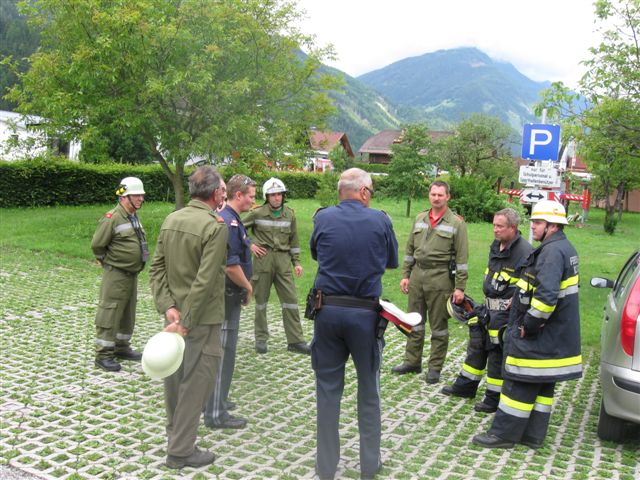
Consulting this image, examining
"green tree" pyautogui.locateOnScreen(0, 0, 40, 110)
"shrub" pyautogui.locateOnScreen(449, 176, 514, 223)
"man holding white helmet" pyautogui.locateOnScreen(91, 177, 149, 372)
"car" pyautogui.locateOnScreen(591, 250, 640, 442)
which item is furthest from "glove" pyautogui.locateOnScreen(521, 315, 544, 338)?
"green tree" pyautogui.locateOnScreen(0, 0, 40, 110)

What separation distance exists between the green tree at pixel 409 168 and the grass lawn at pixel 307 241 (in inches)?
86.2

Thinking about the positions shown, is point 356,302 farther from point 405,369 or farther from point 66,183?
point 66,183

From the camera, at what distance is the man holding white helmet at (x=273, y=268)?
7.56 meters

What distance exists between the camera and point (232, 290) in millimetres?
5547

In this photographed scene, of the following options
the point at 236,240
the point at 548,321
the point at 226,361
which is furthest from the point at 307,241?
the point at 548,321

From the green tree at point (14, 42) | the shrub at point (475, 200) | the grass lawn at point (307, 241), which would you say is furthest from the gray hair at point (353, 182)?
the green tree at point (14, 42)

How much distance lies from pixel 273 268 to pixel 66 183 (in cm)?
2048

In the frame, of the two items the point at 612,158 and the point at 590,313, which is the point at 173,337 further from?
the point at 612,158

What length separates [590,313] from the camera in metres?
10.6

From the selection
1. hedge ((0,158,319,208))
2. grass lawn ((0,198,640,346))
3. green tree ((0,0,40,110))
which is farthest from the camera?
green tree ((0,0,40,110))

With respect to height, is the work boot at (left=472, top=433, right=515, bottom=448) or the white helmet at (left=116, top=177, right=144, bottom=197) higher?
the white helmet at (left=116, top=177, right=144, bottom=197)

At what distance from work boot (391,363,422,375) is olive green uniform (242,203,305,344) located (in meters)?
1.29

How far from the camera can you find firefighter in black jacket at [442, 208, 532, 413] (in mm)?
5691

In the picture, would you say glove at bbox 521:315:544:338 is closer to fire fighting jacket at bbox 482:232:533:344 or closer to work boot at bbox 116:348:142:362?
fire fighting jacket at bbox 482:232:533:344
